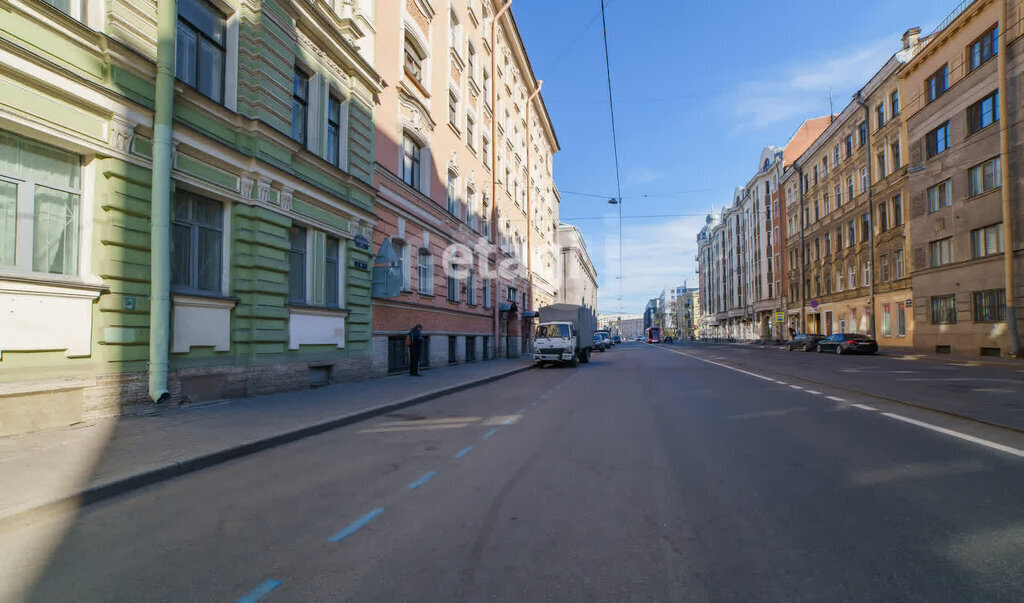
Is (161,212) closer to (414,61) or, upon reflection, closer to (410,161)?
(410,161)

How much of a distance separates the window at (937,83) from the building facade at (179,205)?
3018 centimetres

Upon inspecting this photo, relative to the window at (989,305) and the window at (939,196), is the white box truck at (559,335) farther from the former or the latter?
the window at (939,196)

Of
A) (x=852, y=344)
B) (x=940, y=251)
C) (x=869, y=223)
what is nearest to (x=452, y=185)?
(x=852, y=344)

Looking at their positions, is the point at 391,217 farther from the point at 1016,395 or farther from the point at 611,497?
the point at 1016,395

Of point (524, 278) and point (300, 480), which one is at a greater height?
point (524, 278)

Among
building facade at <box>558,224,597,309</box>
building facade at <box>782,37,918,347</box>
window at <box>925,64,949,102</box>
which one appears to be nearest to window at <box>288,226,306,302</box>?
window at <box>925,64,949,102</box>

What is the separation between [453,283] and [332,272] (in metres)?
8.87

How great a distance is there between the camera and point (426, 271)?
65.8 feet

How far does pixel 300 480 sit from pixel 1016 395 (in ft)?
42.7

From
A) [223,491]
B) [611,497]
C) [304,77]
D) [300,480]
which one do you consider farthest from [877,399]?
[304,77]

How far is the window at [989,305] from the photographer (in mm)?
24469

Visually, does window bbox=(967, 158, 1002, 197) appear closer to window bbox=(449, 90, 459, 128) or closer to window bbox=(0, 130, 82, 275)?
window bbox=(449, 90, 459, 128)

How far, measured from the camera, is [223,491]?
5.00 meters

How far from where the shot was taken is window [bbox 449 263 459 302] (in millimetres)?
22422
